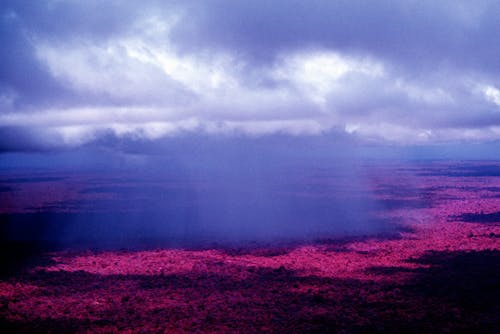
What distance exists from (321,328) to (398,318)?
2200 millimetres

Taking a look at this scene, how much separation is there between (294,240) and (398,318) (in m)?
11.5

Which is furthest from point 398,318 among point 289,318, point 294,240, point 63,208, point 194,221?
point 63,208

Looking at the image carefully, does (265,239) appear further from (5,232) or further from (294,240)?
(5,232)

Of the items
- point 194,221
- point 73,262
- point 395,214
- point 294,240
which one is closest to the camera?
point 73,262

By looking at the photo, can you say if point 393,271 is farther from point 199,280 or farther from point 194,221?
Answer: point 194,221

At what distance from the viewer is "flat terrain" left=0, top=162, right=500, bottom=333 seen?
35.2 feet

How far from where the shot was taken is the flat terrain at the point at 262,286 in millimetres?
10719

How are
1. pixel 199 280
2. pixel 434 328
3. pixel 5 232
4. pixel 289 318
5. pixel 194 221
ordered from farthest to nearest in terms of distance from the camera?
pixel 194 221, pixel 5 232, pixel 199 280, pixel 289 318, pixel 434 328

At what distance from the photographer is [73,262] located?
17.6 metres

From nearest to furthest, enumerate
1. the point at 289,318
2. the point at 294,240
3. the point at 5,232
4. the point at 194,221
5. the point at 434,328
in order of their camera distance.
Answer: the point at 434,328, the point at 289,318, the point at 294,240, the point at 5,232, the point at 194,221

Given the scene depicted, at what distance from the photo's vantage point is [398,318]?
35.1ft

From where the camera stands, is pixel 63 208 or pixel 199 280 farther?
pixel 63 208

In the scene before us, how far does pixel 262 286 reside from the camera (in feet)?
44.9

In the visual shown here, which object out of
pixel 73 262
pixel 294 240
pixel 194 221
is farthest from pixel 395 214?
pixel 73 262
